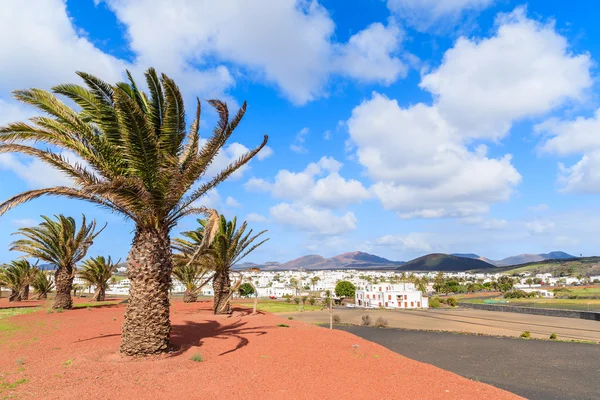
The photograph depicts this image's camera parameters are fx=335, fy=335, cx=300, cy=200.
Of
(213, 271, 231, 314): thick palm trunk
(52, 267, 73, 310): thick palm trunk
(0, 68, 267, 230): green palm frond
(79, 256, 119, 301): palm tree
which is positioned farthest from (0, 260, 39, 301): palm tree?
(0, 68, 267, 230): green palm frond

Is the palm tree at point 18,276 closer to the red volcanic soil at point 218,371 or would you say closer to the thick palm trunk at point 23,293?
the thick palm trunk at point 23,293

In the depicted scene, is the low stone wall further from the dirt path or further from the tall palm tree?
A: the tall palm tree

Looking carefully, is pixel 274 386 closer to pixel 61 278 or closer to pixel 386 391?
pixel 386 391

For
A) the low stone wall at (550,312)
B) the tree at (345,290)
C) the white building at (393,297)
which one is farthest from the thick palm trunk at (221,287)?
the tree at (345,290)

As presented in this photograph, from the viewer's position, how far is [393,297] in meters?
76.1

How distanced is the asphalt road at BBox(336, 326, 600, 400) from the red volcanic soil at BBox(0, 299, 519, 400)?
128 inches

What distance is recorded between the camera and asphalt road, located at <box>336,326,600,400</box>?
1150 centimetres

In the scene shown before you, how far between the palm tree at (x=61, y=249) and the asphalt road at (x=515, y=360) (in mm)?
20704

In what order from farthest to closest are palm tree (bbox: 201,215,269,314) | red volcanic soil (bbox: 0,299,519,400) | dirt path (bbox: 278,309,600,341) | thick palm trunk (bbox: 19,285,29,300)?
thick palm trunk (bbox: 19,285,29,300)
dirt path (bbox: 278,309,600,341)
palm tree (bbox: 201,215,269,314)
red volcanic soil (bbox: 0,299,519,400)

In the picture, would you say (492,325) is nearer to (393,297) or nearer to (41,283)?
(393,297)

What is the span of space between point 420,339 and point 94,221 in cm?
2441

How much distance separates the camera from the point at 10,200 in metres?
9.10

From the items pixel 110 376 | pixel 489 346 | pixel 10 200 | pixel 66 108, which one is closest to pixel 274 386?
pixel 110 376

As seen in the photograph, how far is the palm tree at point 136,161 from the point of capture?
9344 millimetres
